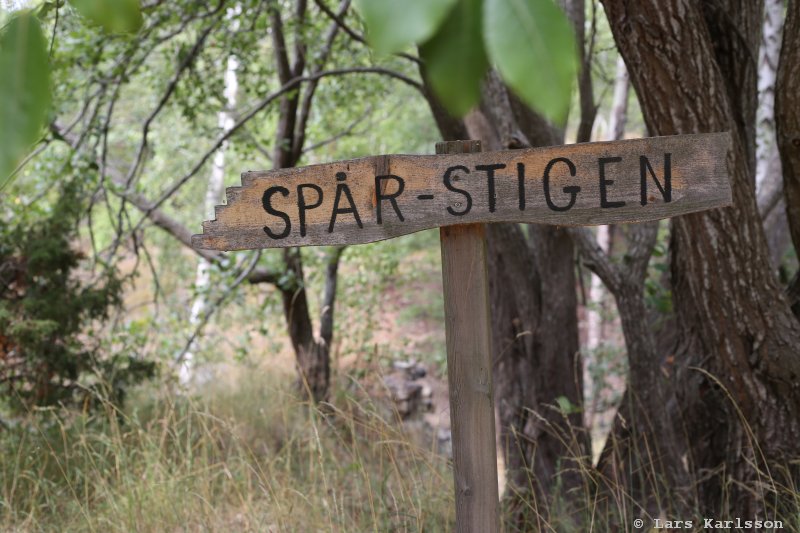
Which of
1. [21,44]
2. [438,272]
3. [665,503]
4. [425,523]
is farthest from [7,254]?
[438,272]

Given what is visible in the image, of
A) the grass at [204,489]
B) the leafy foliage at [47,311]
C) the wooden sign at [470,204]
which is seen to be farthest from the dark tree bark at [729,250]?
the leafy foliage at [47,311]

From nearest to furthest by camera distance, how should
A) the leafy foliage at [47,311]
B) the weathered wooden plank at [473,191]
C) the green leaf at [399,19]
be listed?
the green leaf at [399,19] < the weathered wooden plank at [473,191] < the leafy foliage at [47,311]

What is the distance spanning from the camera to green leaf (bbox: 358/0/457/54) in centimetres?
35

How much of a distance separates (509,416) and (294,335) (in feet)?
7.49

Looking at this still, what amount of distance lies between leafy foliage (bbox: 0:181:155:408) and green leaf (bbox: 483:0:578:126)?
417cm

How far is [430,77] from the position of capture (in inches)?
16.5

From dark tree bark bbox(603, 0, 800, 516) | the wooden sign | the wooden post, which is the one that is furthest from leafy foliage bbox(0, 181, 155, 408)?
dark tree bark bbox(603, 0, 800, 516)

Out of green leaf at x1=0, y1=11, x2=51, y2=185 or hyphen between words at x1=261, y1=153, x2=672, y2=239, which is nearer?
green leaf at x1=0, y1=11, x2=51, y2=185

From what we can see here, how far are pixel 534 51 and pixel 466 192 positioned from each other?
1.46 metres

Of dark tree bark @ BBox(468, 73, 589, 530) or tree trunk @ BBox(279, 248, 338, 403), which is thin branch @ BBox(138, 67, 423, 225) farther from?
tree trunk @ BBox(279, 248, 338, 403)

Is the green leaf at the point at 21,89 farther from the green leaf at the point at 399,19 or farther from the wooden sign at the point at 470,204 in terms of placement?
the wooden sign at the point at 470,204

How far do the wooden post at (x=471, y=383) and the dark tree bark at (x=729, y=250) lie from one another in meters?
1.00

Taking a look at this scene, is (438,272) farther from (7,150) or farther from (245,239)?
(7,150)

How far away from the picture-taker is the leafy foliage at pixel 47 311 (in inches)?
168
